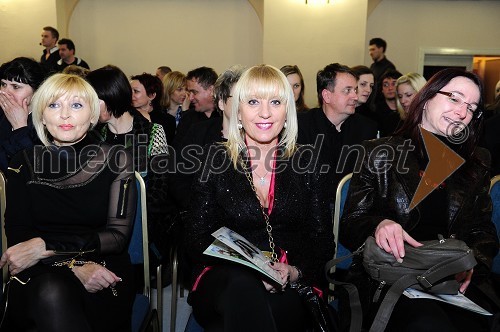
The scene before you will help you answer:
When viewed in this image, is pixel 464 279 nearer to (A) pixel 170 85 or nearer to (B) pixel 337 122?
(B) pixel 337 122

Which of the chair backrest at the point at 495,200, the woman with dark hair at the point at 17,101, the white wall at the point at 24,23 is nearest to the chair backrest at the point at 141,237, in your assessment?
the woman with dark hair at the point at 17,101

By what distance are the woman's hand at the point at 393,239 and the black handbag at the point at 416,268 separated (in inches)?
0.7

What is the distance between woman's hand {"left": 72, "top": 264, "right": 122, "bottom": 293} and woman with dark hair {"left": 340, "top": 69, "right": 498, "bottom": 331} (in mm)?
1017

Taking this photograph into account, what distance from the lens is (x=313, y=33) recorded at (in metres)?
7.75

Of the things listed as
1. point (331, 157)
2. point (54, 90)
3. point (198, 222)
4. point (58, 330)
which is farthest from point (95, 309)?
point (331, 157)

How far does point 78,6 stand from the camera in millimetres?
8539

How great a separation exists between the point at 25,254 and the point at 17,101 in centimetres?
120

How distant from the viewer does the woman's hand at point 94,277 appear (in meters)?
1.84

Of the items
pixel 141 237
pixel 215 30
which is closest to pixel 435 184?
pixel 141 237

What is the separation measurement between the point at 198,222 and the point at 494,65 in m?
8.78

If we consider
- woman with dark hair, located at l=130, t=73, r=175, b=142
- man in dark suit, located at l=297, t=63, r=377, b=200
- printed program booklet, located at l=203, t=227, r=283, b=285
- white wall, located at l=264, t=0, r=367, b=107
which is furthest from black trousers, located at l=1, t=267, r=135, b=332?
white wall, located at l=264, t=0, r=367, b=107

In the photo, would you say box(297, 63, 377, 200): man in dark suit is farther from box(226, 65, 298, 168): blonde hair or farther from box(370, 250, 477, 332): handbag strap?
box(370, 250, 477, 332): handbag strap

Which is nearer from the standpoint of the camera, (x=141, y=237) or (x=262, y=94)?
(x=262, y=94)

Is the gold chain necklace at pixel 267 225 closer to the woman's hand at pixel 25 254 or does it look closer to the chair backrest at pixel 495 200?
the woman's hand at pixel 25 254
